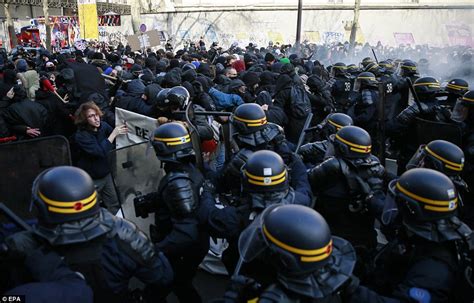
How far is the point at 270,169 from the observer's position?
2531 mm

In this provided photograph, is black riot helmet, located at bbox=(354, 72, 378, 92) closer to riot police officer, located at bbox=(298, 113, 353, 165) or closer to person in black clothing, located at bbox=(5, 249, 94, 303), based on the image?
riot police officer, located at bbox=(298, 113, 353, 165)

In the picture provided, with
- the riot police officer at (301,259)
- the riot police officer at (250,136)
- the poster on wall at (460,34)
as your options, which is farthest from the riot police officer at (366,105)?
the poster on wall at (460,34)

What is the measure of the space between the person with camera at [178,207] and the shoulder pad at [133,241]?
0.48 meters

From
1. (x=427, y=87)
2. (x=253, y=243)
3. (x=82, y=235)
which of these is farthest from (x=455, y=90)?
(x=82, y=235)

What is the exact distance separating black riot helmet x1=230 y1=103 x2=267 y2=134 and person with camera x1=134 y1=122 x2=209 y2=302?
604 mm

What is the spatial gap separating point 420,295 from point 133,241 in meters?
1.51

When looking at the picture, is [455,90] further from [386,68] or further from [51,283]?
[51,283]

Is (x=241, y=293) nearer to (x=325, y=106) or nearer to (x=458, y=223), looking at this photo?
(x=458, y=223)

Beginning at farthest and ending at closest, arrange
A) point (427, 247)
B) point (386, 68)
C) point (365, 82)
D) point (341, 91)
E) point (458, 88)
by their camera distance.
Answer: point (386, 68) < point (341, 91) < point (365, 82) < point (458, 88) < point (427, 247)

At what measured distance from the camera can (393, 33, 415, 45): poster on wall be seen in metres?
27.5

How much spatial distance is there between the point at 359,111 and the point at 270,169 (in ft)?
12.8

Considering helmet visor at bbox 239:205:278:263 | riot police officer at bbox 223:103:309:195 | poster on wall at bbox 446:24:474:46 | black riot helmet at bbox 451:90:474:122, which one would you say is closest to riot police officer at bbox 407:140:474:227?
riot police officer at bbox 223:103:309:195

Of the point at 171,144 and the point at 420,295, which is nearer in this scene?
the point at 420,295

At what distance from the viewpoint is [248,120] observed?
352 centimetres
